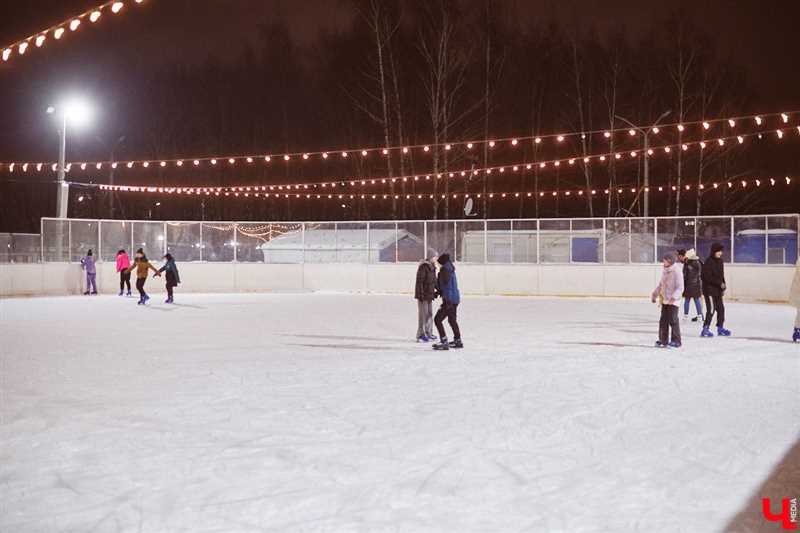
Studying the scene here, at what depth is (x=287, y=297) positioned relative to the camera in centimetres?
2388

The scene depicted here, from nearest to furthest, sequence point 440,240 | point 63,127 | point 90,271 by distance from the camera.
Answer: point 63,127 → point 90,271 → point 440,240

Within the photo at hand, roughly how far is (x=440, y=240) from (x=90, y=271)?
35.7 ft

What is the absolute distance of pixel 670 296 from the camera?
11.2m

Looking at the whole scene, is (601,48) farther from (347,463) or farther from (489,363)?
(347,463)

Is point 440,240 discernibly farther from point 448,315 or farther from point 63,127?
point 448,315

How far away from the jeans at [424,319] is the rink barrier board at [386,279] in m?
13.2

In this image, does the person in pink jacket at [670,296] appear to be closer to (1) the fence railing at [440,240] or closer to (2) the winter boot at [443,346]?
(2) the winter boot at [443,346]

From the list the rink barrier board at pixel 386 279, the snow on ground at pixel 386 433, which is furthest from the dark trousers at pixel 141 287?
the snow on ground at pixel 386 433

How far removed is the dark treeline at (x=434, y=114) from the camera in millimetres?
31328

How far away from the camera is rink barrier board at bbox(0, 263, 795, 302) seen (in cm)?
2288
